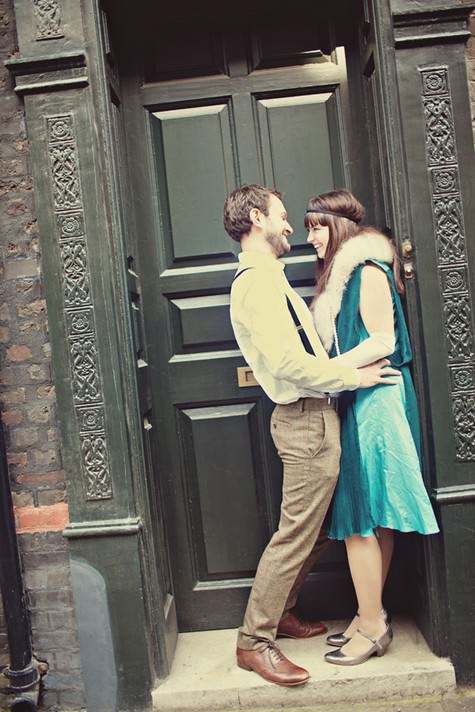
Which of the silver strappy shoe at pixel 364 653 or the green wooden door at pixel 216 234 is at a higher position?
the green wooden door at pixel 216 234

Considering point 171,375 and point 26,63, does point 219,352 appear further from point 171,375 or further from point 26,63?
point 26,63

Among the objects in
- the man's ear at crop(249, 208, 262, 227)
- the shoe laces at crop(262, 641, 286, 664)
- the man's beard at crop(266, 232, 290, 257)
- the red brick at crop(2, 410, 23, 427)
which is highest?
the man's ear at crop(249, 208, 262, 227)

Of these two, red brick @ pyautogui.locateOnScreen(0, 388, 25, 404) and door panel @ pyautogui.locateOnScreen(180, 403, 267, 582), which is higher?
red brick @ pyautogui.locateOnScreen(0, 388, 25, 404)

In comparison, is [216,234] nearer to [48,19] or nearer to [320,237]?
[320,237]

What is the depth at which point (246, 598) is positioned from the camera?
3402 mm

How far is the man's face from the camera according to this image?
293 centimetres

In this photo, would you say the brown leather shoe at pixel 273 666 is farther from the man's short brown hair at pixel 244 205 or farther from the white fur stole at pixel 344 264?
the man's short brown hair at pixel 244 205

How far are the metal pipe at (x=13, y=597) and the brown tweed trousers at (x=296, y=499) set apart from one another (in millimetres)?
996

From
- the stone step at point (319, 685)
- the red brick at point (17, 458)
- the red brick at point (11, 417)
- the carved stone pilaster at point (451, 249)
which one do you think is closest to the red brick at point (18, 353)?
the red brick at point (11, 417)

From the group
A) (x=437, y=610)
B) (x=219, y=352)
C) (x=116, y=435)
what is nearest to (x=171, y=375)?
(x=219, y=352)

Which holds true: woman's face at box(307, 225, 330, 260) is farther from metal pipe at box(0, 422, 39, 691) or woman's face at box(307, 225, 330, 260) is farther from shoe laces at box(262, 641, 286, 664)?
shoe laces at box(262, 641, 286, 664)

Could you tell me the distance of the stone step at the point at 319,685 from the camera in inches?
115

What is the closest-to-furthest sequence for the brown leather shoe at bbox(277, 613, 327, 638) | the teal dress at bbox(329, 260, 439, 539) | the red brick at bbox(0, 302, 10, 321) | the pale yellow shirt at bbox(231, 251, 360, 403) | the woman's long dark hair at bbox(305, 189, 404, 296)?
the pale yellow shirt at bbox(231, 251, 360, 403)
the teal dress at bbox(329, 260, 439, 539)
the woman's long dark hair at bbox(305, 189, 404, 296)
the red brick at bbox(0, 302, 10, 321)
the brown leather shoe at bbox(277, 613, 327, 638)

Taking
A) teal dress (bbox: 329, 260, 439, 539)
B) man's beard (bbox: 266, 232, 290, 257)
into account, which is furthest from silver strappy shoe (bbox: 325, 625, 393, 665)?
man's beard (bbox: 266, 232, 290, 257)
